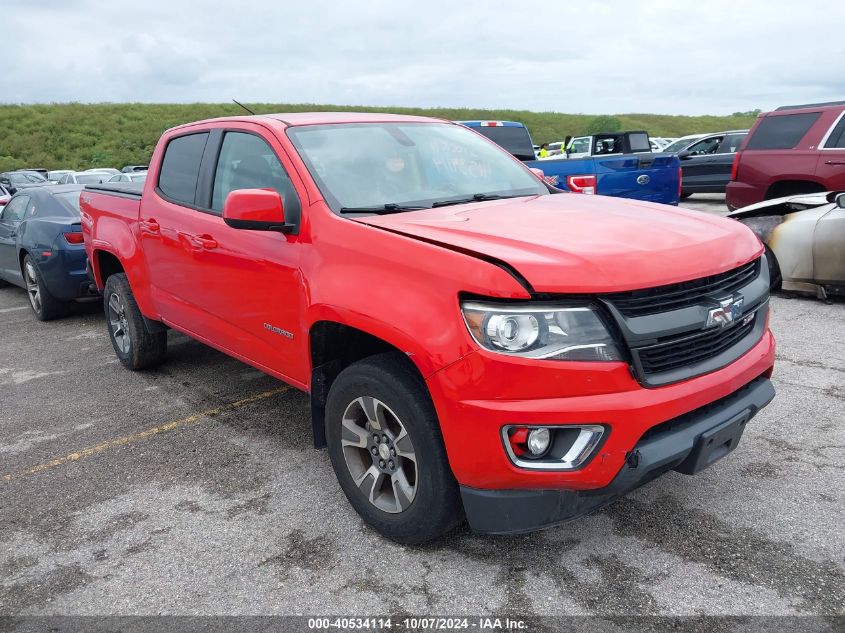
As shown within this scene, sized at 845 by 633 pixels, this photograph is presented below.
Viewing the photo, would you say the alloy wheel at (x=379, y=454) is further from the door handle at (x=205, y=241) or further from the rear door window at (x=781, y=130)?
the rear door window at (x=781, y=130)

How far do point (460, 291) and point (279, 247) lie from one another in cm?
126

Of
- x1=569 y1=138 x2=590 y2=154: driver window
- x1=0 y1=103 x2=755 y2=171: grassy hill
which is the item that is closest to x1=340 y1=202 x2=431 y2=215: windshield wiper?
x1=569 y1=138 x2=590 y2=154: driver window

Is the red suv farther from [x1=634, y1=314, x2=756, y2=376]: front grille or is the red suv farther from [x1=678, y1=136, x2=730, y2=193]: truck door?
[x1=634, y1=314, x2=756, y2=376]: front grille

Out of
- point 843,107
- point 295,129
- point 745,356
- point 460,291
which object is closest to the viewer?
point 460,291

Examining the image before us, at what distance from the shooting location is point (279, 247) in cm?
338

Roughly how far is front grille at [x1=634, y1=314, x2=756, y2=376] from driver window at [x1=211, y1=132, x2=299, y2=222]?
172 centimetres

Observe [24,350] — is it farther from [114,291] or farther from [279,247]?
[279,247]

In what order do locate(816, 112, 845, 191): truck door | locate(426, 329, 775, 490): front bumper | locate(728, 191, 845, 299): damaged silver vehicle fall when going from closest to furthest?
locate(426, 329, 775, 490): front bumper
locate(728, 191, 845, 299): damaged silver vehicle
locate(816, 112, 845, 191): truck door

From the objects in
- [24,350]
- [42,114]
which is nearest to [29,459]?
[24,350]

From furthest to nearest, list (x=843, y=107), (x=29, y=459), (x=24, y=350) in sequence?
(x=843, y=107) < (x=24, y=350) < (x=29, y=459)

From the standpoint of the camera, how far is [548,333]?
2396mm

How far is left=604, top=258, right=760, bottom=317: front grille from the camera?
243 centimetres

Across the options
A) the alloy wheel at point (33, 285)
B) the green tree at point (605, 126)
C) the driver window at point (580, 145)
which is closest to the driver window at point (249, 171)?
the alloy wheel at point (33, 285)

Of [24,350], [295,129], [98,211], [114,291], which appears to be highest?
[295,129]
